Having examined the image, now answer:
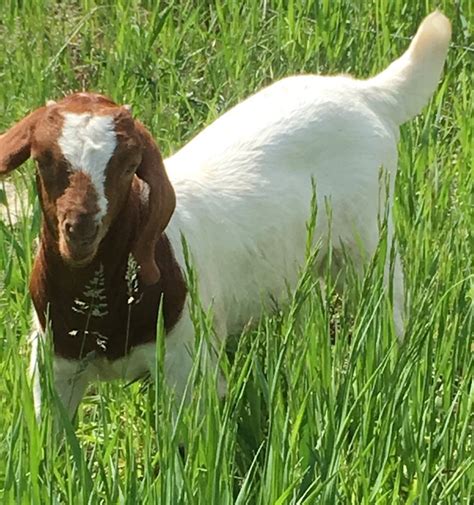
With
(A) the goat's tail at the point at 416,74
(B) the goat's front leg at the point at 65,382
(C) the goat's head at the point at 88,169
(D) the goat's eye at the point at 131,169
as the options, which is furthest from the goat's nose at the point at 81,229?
(A) the goat's tail at the point at 416,74

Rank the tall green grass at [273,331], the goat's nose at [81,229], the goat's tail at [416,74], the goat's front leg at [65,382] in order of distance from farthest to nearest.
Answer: the goat's tail at [416,74] < the goat's front leg at [65,382] < the goat's nose at [81,229] < the tall green grass at [273,331]

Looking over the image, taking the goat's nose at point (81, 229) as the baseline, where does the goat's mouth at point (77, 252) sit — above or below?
below

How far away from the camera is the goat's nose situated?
2.13 meters

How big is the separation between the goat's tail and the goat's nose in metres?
1.37

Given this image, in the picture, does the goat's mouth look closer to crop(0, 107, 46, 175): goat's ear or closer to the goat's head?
the goat's head

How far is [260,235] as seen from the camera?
9.57 feet

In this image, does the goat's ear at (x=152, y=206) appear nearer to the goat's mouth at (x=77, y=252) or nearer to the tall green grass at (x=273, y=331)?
the goat's mouth at (x=77, y=252)

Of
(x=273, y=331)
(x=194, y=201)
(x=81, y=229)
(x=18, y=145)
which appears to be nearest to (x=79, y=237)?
(x=81, y=229)

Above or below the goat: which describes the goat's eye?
above

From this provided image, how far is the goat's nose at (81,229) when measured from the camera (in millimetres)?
2135

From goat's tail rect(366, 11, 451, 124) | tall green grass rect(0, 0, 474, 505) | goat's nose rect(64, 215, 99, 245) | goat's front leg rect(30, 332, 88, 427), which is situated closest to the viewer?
tall green grass rect(0, 0, 474, 505)

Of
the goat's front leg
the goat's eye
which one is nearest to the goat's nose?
the goat's eye

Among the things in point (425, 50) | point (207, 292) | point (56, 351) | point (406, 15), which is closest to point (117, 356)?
point (56, 351)

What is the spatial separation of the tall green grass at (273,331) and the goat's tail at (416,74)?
0.21 meters
